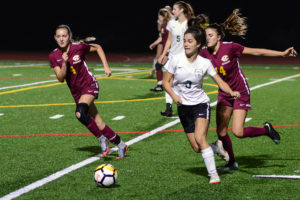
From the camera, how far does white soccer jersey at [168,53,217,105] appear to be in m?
6.68

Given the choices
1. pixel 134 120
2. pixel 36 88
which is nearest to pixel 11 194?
pixel 134 120

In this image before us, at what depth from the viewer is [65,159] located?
26.0ft

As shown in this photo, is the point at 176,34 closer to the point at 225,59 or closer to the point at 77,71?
the point at 77,71

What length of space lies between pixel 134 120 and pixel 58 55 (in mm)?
3172

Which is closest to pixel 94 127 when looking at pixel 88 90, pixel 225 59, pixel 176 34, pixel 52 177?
pixel 88 90

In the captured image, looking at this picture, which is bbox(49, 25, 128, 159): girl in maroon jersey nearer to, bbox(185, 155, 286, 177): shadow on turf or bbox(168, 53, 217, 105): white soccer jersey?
bbox(185, 155, 286, 177): shadow on turf

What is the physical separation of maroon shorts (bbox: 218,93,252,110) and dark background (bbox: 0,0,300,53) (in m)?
24.6

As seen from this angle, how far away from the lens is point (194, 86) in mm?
6750

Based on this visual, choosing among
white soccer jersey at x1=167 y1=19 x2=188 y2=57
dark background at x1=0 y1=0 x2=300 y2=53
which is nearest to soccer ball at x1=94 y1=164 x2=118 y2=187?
white soccer jersey at x1=167 y1=19 x2=188 y2=57

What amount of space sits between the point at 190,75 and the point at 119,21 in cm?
3237

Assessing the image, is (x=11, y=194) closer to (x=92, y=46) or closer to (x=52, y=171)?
(x=52, y=171)

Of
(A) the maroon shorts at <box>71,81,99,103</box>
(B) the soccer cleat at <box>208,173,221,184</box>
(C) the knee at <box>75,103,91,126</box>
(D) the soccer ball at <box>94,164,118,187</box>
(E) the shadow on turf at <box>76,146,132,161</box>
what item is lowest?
(E) the shadow on turf at <box>76,146,132,161</box>

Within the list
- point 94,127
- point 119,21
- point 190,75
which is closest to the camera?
point 190,75

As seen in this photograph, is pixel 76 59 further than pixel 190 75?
Yes
